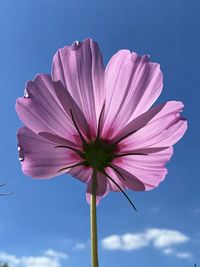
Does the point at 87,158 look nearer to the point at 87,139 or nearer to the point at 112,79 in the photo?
the point at 87,139

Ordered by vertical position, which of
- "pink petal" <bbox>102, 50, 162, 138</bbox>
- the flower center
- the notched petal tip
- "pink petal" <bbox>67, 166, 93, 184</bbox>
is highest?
"pink petal" <bbox>102, 50, 162, 138</bbox>

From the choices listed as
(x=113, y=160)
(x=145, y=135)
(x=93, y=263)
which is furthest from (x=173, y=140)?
(x=93, y=263)

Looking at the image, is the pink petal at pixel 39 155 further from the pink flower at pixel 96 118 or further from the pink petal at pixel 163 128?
the pink petal at pixel 163 128

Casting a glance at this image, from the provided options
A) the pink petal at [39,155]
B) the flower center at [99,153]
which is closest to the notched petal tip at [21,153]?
the pink petal at [39,155]

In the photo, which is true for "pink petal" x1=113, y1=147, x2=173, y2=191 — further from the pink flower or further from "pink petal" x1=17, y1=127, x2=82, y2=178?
"pink petal" x1=17, y1=127, x2=82, y2=178

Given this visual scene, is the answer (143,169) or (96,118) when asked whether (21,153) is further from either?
(143,169)

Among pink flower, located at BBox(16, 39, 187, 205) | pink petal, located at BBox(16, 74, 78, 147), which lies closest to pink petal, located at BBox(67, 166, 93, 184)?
pink flower, located at BBox(16, 39, 187, 205)

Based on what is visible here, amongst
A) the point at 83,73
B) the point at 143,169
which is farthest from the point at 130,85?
the point at 143,169
